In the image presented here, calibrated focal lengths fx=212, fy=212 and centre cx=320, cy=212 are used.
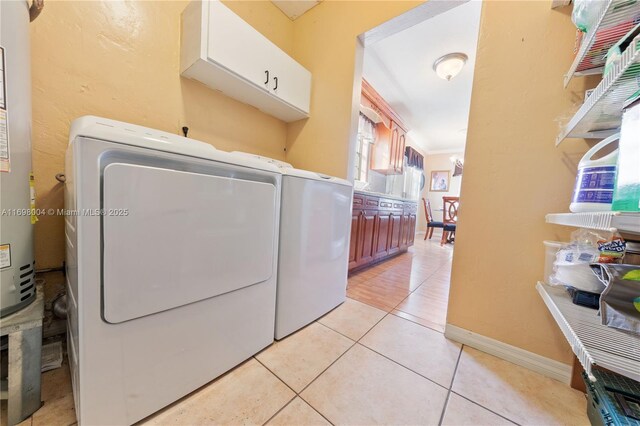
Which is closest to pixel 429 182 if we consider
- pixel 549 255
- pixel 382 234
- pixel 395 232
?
pixel 395 232

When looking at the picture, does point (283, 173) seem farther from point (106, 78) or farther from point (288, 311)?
point (106, 78)

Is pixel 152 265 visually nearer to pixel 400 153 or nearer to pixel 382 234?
pixel 382 234

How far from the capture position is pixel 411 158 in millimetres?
5152

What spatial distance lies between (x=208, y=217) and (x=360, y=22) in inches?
70.7

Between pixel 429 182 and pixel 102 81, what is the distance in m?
6.80

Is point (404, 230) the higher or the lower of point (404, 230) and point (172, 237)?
the lower

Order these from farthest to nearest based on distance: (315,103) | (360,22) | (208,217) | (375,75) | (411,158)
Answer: (411,158), (375,75), (315,103), (360,22), (208,217)

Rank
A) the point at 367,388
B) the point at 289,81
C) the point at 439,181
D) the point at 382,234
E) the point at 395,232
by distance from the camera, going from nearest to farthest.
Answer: the point at 367,388, the point at 289,81, the point at 382,234, the point at 395,232, the point at 439,181

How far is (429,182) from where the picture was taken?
248 inches

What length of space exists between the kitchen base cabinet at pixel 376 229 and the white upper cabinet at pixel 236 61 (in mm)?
1079

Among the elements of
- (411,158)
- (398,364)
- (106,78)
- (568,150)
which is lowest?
(398,364)

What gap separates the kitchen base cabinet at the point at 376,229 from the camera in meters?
2.15

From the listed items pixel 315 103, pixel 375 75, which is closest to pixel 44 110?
pixel 315 103

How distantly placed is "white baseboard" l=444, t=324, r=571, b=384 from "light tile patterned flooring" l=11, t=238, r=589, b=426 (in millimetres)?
32
